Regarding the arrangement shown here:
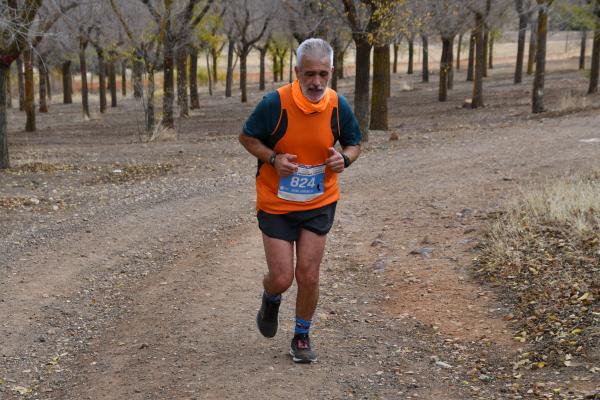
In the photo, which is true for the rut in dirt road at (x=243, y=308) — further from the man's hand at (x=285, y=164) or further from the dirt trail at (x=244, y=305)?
the man's hand at (x=285, y=164)

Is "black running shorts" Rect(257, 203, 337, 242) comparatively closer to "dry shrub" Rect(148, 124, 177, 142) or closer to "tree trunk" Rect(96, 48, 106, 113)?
"dry shrub" Rect(148, 124, 177, 142)

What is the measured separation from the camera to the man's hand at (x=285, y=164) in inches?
161

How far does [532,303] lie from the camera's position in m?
5.67

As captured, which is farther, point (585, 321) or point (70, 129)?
point (70, 129)

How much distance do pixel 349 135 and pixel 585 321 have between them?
7.26 ft

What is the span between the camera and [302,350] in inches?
181

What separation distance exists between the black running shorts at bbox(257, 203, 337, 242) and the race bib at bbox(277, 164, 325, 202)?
10 centimetres

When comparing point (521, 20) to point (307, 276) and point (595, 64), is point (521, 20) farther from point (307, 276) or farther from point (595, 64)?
point (307, 276)

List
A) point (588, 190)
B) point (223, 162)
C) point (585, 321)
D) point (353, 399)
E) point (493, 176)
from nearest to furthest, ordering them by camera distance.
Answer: point (353, 399) → point (585, 321) → point (588, 190) → point (493, 176) → point (223, 162)

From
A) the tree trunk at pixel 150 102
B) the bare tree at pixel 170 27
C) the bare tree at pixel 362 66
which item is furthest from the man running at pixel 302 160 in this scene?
the bare tree at pixel 170 27

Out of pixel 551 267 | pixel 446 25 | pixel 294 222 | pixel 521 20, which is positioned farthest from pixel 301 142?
pixel 521 20

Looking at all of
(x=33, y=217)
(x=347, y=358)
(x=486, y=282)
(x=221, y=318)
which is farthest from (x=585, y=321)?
(x=33, y=217)

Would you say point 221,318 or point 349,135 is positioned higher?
point 349,135

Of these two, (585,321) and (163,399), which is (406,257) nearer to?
(585,321)
